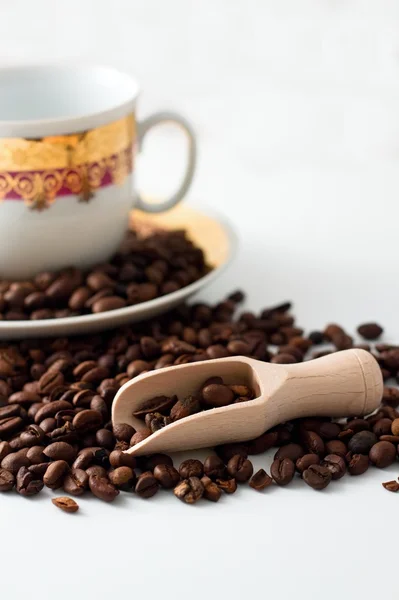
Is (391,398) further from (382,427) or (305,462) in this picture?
(305,462)

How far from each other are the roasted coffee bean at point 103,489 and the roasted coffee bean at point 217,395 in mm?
169

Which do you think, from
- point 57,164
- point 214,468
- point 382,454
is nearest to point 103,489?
point 214,468

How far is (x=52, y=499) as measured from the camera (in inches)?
47.9

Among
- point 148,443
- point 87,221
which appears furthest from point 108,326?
point 148,443

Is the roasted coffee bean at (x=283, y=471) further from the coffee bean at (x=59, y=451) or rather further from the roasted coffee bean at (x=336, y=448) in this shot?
the coffee bean at (x=59, y=451)

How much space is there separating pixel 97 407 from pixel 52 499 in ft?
0.53

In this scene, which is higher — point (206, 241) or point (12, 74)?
point (12, 74)

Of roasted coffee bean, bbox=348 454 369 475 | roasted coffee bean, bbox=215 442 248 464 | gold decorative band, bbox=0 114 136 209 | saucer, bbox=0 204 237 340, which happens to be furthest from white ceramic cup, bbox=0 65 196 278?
roasted coffee bean, bbox=348 454 369 475

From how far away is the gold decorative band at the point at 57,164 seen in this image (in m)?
1.54

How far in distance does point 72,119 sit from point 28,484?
0.59 m

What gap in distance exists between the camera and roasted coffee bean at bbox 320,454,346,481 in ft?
4.09

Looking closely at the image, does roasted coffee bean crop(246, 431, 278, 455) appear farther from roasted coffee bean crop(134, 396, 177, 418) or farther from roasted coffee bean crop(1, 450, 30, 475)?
roasted coffee bean crop(1, 450, 30, 475)

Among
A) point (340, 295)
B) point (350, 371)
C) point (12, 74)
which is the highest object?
point (12, 74)

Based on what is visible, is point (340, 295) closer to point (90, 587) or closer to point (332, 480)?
point (332, 480)
